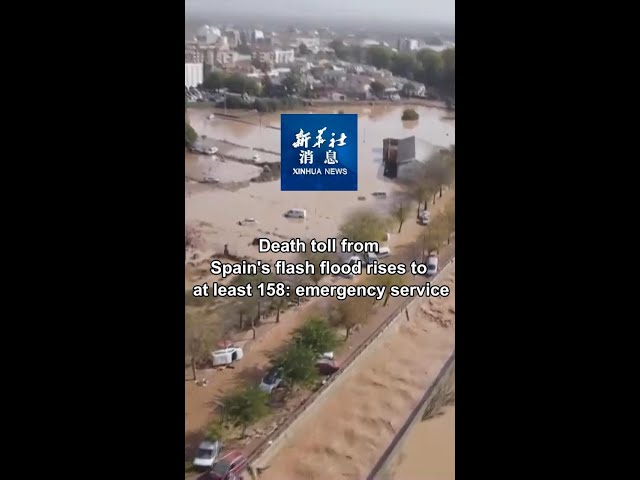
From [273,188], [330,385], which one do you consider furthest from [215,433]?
[273,188]

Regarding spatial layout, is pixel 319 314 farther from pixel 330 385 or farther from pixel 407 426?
pixel 407 426

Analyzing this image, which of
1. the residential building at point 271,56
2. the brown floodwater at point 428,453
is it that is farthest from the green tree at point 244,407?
the residential building at point 271,56

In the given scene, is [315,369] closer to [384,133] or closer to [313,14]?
[384,133]

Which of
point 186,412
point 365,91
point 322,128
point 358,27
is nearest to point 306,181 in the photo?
point 322,128

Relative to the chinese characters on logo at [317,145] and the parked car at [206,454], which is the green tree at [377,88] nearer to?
the chinese characters on logo at [317,145]

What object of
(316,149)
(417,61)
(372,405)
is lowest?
(372,405)

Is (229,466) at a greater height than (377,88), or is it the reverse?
(377,88)
